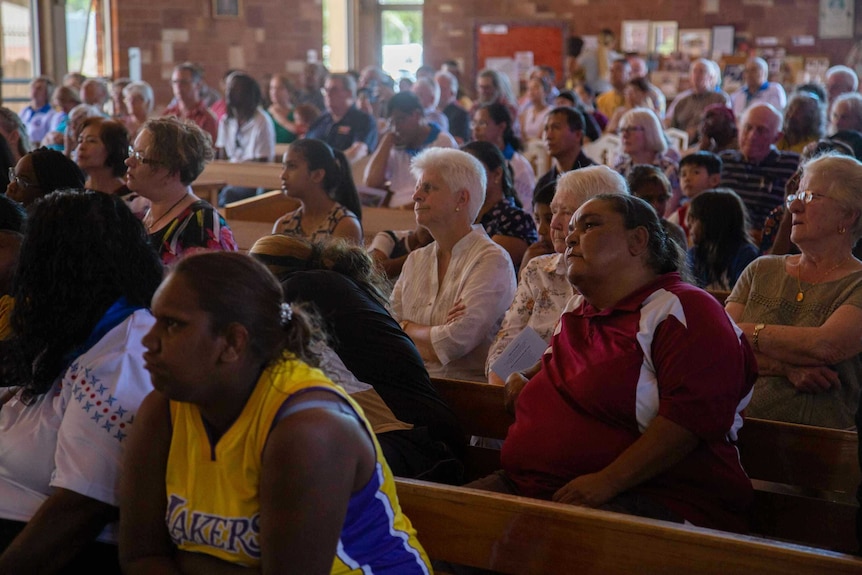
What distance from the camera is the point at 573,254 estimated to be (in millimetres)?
2408

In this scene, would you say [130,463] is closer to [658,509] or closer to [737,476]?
[658,509]

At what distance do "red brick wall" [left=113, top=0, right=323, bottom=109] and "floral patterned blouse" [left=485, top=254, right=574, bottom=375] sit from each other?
10.5 m

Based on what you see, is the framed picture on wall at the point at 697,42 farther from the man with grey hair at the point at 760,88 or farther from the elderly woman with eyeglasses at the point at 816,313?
the elderly woman with eyeglasses at the point at 816,313

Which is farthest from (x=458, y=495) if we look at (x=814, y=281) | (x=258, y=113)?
(x=258, y=113)

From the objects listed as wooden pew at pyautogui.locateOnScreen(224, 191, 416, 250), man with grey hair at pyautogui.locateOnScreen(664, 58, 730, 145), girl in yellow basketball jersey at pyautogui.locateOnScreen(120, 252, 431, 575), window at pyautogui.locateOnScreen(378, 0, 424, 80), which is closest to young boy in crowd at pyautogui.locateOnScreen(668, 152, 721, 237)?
wooden pew at pyautogui.locateOnScreen(224, 191, 416, 250)

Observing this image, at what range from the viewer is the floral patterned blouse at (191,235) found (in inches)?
137

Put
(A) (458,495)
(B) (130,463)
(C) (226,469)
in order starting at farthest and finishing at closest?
(A) (458,495) < (B) (130,463) < (C) (226,469)

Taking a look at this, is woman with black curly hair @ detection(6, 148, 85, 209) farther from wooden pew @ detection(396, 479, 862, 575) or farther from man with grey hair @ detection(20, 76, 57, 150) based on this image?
man with grey hair @ detection(20, 76, 57, 150)

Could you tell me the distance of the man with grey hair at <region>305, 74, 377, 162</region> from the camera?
7.63 meters

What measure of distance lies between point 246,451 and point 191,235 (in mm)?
1922

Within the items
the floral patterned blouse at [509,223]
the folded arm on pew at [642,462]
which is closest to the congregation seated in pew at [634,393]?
the folded arm on pew at [642,462]

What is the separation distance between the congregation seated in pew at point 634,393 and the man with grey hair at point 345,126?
5008mm

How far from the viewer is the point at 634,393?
7.32ft

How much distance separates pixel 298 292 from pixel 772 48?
45.8 feet
